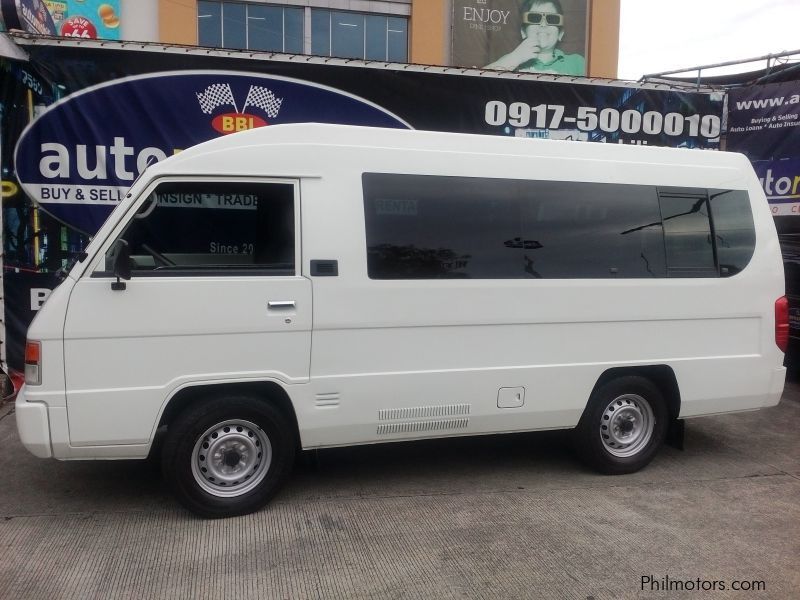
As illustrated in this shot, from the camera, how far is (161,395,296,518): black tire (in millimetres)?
4004

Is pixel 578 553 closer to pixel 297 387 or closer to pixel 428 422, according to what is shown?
pixel 428 422

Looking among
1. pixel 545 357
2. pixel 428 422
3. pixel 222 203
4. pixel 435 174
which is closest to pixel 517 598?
pixel 428 422

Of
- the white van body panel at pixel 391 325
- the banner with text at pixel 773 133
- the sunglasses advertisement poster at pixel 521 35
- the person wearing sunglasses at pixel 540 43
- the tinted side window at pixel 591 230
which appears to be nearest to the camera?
the white van body panel at pixel 391 325

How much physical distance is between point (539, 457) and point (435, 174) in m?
2.52

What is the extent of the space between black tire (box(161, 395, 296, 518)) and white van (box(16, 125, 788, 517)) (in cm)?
1

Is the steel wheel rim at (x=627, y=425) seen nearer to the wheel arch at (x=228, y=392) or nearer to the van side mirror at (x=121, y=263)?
the wheel arch at (x=228, y=392)

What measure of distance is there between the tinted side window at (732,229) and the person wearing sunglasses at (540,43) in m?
9.34

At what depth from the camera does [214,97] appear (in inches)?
280

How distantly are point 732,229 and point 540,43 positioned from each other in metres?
9.94

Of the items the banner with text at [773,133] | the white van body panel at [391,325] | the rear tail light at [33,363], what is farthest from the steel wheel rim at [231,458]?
the banner with text at [773,133]

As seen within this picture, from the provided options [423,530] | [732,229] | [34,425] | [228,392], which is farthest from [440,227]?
[34,425]

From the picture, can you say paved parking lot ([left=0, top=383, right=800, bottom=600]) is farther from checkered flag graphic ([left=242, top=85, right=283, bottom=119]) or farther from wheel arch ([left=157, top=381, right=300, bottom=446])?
checkered flag graphic ([left=242, top=85, right=283, bottom=119])

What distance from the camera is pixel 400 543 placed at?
3.89 meters

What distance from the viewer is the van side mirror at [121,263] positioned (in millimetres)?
3735
